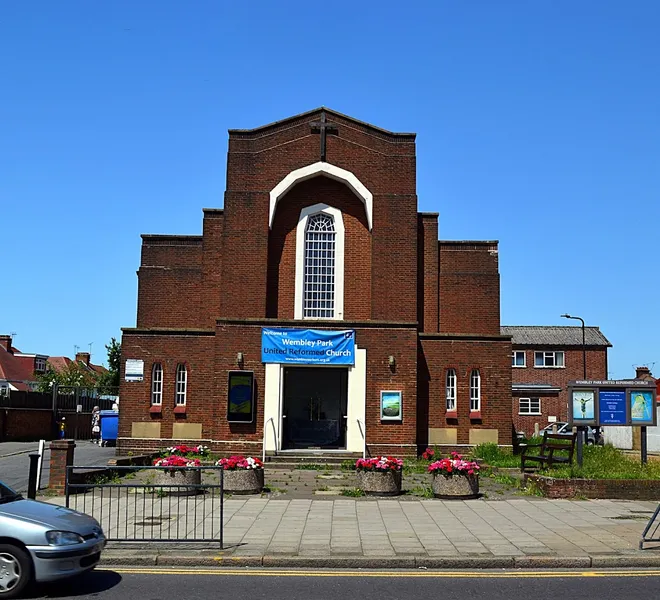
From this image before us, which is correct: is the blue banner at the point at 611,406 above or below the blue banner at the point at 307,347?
below

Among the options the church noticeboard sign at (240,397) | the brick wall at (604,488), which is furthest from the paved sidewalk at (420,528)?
the church noticeboard sign at (240,397)

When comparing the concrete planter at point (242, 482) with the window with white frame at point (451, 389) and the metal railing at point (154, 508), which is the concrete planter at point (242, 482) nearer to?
the metal railing at point (154, 508)

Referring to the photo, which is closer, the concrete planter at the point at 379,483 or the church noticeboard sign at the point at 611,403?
the concrete planter at the point at 379,483

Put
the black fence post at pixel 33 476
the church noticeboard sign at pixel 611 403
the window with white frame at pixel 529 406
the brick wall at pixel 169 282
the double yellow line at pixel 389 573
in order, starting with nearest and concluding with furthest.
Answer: the double yellow line at pixel 389 573 < the black fence post at pixel 33 476 < the church noticeboard sign at pixel 611 403 < the brick wall at pixel 169 282 < the window with white frame at pixel 529 406

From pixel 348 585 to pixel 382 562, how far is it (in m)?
1.13

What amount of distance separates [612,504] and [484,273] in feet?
46.5

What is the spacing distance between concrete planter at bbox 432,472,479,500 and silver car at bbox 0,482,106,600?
899 cm

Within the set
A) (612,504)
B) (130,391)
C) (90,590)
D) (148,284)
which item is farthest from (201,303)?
(90,590)

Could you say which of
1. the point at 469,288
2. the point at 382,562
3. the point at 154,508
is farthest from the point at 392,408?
the point at 382,562

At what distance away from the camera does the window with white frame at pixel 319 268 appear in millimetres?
28016

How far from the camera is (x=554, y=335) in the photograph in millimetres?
63594

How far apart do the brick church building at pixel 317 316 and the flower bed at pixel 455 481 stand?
8717 mm

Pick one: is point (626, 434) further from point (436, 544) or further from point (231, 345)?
point (436, 544)

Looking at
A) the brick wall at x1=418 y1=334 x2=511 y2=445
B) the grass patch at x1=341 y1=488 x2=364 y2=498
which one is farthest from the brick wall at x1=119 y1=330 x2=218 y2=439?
the grass patch at x1=341 y1=488 x2=364 y2=498
